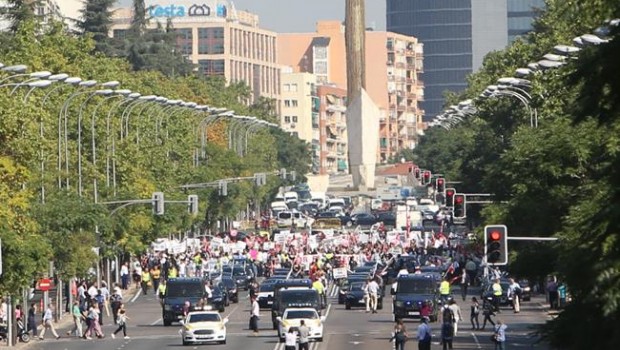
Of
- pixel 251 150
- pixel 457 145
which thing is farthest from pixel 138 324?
pixel 251 150

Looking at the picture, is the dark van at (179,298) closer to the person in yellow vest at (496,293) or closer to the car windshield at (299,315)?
the person in yellow vest at (496,293)

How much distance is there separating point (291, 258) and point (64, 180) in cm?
2719

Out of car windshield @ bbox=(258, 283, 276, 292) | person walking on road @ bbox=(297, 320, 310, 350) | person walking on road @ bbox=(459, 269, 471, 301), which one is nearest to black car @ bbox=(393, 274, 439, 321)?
car windshield @ bbox=(258, 283, 276, 292)

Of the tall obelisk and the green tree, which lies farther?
the tall obelisk

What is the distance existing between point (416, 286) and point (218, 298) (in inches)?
459

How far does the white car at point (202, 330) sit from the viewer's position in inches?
2422

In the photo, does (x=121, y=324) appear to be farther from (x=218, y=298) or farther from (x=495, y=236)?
(x=495, y=236)

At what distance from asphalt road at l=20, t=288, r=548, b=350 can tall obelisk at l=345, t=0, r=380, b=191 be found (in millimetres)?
104211

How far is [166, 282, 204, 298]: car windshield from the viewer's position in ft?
242

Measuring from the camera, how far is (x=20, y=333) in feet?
225

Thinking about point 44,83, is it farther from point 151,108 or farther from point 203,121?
point 203,121

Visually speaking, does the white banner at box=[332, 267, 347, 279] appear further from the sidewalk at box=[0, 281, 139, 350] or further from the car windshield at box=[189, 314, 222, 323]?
the car windshield at box=[189, 314, 222, 323]

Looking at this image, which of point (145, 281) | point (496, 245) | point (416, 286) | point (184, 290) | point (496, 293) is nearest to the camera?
point (496, 245)

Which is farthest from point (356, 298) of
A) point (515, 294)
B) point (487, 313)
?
point (487, 313)
